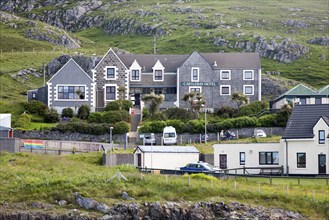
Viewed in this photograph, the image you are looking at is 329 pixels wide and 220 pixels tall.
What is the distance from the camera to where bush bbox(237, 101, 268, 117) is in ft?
345

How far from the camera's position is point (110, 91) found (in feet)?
377

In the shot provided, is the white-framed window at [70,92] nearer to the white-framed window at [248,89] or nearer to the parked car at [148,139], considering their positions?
the parked car at [148,139]

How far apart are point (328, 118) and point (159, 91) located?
120 feet

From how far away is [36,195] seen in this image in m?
69.9

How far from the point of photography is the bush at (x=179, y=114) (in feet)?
345

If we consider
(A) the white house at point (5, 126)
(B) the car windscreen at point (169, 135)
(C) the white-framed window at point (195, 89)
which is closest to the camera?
(A) the white house at point (5, 126)

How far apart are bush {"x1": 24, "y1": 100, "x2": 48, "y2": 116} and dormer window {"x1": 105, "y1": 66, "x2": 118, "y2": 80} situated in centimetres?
918

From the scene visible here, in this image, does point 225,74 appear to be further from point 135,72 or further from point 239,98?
point 135,72

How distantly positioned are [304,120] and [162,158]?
10.7 m

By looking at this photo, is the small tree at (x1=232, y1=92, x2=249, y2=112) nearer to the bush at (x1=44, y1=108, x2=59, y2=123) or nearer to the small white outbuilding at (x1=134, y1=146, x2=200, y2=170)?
the bush at (x1=44, y1=108, x2=59, y2=123)

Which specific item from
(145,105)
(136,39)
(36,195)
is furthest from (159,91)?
(136,39)

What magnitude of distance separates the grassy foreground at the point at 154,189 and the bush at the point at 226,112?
95.3 feet

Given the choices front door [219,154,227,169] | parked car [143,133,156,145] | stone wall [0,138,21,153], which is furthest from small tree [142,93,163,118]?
front door [219,154,227,169]

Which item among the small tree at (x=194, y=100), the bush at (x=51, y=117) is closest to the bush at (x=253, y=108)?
the small tree at (x=194, y=100)
